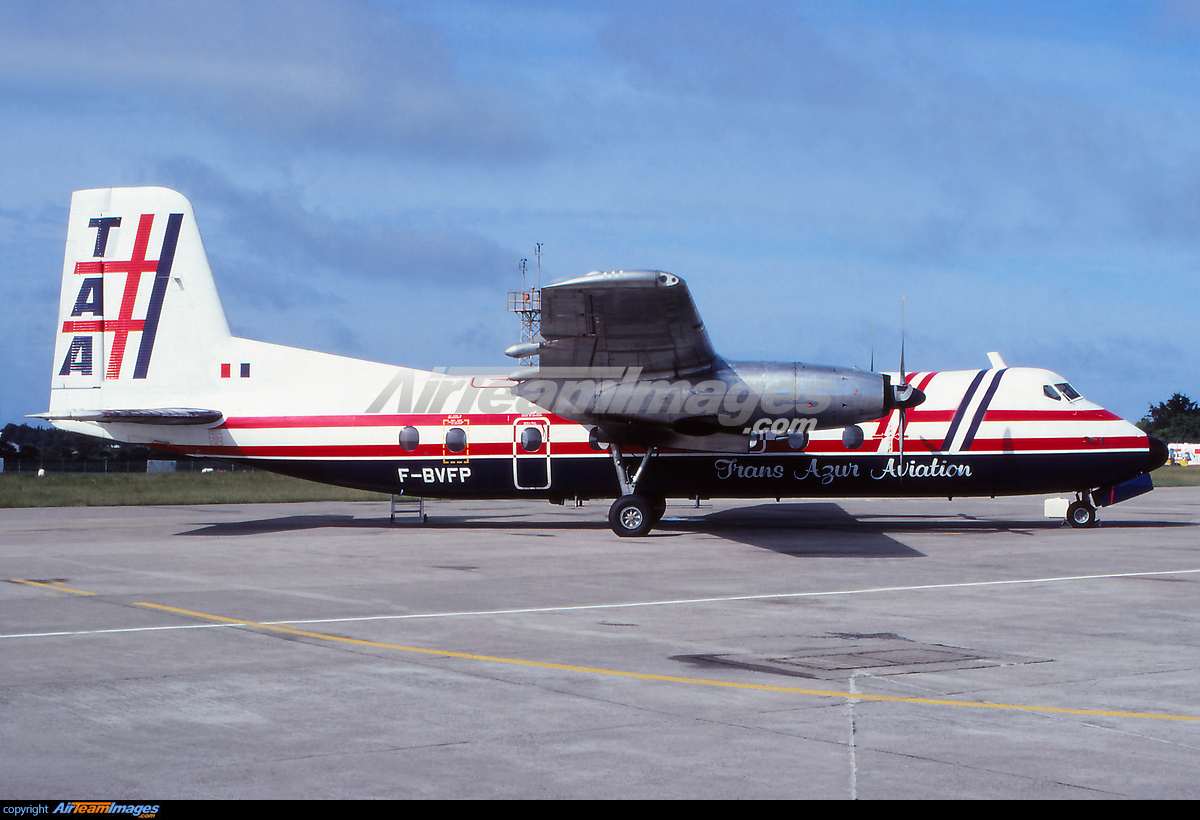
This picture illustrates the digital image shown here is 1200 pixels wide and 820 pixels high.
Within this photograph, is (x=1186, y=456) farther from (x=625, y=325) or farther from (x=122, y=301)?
(x=122, y=301)

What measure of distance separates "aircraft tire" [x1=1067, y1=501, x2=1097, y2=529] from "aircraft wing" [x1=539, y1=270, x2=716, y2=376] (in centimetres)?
1060

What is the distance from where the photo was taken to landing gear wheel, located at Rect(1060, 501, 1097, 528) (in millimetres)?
25172

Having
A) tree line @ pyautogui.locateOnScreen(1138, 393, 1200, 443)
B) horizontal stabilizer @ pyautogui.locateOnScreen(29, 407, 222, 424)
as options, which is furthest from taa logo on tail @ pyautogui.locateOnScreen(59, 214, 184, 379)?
tree line @ pyautogui.locateOnScreen(1138, 393, 1200, 443)

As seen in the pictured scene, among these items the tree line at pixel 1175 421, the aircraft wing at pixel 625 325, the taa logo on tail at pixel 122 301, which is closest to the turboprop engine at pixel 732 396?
the aircraft wing at pixel 625 325

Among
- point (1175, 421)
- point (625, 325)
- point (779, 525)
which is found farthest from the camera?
point (1175, 421)

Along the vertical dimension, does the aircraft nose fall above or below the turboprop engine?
below

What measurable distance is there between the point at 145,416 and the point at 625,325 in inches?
449

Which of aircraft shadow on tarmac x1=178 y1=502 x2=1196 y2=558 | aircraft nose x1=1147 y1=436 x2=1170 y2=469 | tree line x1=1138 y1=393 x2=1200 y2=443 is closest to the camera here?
aircraft shadow on tarmac x1=178 y1=502 x2=1196 y2=558

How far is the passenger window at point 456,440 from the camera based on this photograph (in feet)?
Result: 80.0

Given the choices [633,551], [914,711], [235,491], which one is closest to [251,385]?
[633,551]

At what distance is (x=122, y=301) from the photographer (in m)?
24.2

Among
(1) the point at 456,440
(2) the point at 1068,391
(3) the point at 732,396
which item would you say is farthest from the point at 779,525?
(1) the point at 456,440

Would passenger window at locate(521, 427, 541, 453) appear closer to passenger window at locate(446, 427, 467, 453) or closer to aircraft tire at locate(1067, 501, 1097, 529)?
passenger window at locate(446, 427, 467, 453)

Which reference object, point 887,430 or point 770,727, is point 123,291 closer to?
point 887,430
